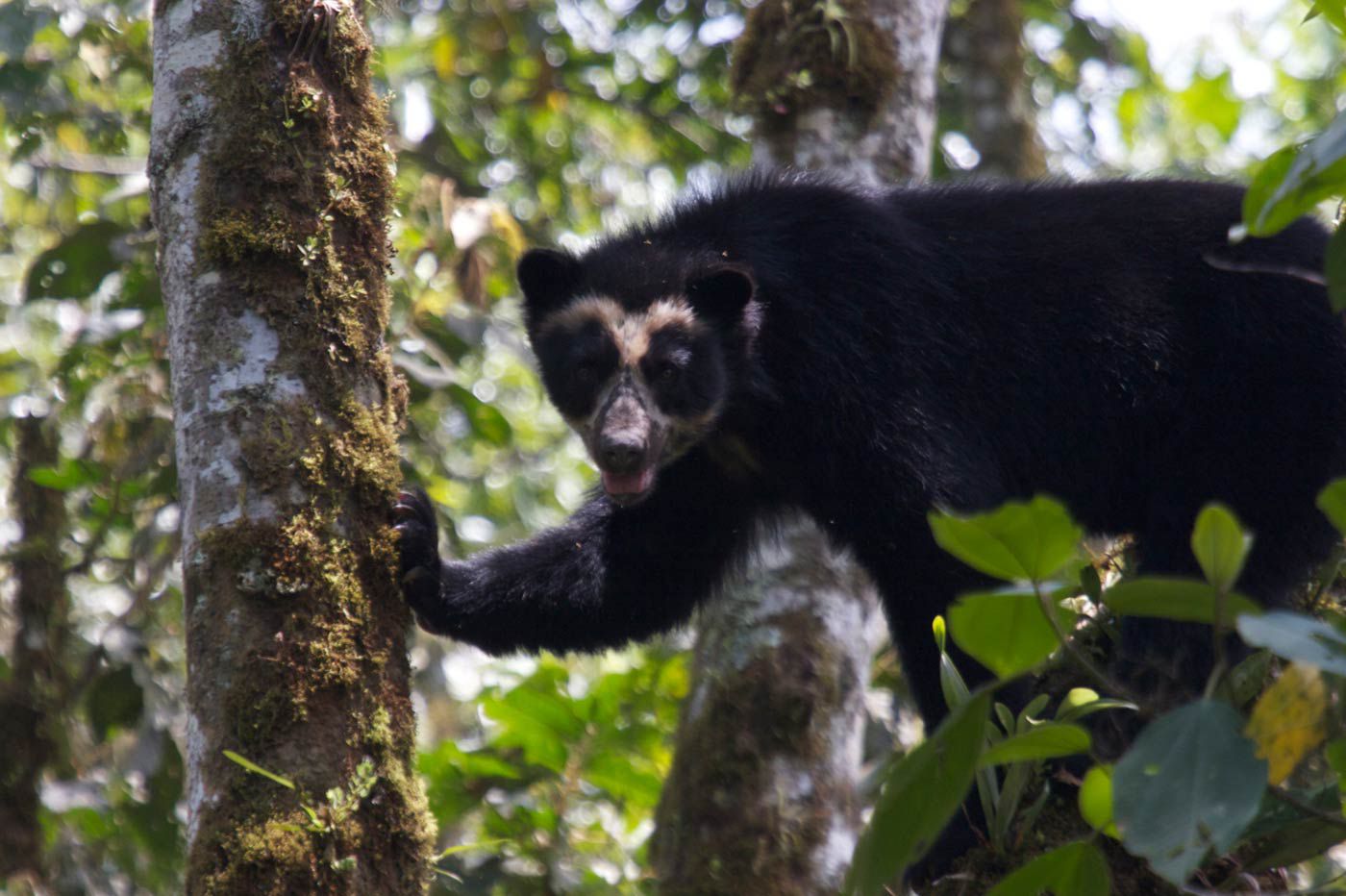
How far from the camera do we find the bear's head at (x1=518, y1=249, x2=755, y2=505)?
14.2ft

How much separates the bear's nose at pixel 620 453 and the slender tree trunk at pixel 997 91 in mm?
5005

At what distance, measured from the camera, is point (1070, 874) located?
76.4 inches

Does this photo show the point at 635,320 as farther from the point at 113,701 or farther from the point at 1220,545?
the point at 1220,545

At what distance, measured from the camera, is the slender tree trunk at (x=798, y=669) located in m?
5.00

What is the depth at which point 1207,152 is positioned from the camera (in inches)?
605

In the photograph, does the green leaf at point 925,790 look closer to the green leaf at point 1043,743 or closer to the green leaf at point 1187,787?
the green leaf at point 1043,743

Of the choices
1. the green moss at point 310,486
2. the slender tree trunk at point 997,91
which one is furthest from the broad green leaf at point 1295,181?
the slender tree trunk at point 997,91

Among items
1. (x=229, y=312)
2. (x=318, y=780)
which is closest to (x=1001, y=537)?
(x=318, y=780)

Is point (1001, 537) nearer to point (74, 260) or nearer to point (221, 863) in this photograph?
point (221, 863)

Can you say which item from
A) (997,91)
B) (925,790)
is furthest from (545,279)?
(997,91)

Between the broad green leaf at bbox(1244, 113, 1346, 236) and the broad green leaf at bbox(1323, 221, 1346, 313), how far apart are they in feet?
0.21

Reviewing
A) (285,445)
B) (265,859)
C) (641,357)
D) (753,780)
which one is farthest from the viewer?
(753,780)

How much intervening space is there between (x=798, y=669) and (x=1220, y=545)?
3560 millimetres

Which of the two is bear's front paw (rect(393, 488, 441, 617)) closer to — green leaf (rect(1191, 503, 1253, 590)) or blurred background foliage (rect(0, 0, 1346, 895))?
blurred background foliage (rect(0, 0, 1346, 895))
